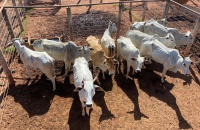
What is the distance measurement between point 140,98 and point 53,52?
3.78m

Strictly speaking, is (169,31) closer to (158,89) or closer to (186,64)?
(186,64)

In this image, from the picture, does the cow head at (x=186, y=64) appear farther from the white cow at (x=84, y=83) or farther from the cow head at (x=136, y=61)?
the white cow at (x=84, y=83)

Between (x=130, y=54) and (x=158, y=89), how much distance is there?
1790 mm

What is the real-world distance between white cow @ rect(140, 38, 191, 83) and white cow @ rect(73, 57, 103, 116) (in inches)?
116

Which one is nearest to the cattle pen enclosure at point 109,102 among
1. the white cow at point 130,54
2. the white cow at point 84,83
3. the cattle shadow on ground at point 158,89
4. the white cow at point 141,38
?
the cattle shadow on ground at point 158,89

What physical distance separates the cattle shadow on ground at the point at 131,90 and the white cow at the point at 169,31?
106 inches

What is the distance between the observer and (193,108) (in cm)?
716

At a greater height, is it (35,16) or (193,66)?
(35,16)

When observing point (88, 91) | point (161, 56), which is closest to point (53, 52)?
point (88, 91)

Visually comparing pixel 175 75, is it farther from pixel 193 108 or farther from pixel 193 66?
pixel 193 108

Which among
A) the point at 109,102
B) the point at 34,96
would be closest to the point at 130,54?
the point at 109,102

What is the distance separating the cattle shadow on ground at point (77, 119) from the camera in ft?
20.5

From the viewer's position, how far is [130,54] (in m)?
7.84

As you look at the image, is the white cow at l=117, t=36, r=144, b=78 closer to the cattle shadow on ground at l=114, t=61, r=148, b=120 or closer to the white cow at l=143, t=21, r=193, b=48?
the cattle shadow on ground at l=114, t=61, r=148, b=120
